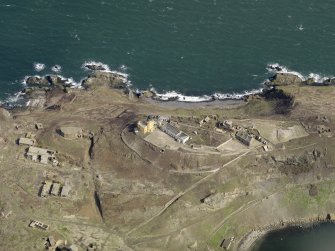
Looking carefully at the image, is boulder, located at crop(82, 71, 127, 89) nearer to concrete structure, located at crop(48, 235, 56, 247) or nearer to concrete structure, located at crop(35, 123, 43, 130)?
concrete structure, located at crop(35, 123, 43, 130)

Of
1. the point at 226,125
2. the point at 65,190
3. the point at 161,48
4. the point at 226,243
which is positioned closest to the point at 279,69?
the point at 161,48

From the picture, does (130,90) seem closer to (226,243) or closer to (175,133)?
(175,133)

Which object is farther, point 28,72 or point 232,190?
point 28,72

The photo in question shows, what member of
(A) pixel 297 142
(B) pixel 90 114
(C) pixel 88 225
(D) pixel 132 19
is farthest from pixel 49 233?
(D) pixel 132 19

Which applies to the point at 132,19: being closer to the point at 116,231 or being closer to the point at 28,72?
the point at 28,72

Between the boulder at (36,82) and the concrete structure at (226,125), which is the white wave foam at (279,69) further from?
the boulder at (36,82)

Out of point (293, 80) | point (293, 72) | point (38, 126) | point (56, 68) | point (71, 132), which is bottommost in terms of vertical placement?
point (38, 126)

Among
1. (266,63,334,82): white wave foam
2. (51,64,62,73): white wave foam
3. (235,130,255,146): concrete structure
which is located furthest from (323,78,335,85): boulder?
(51,64,62,73): white wave foam
